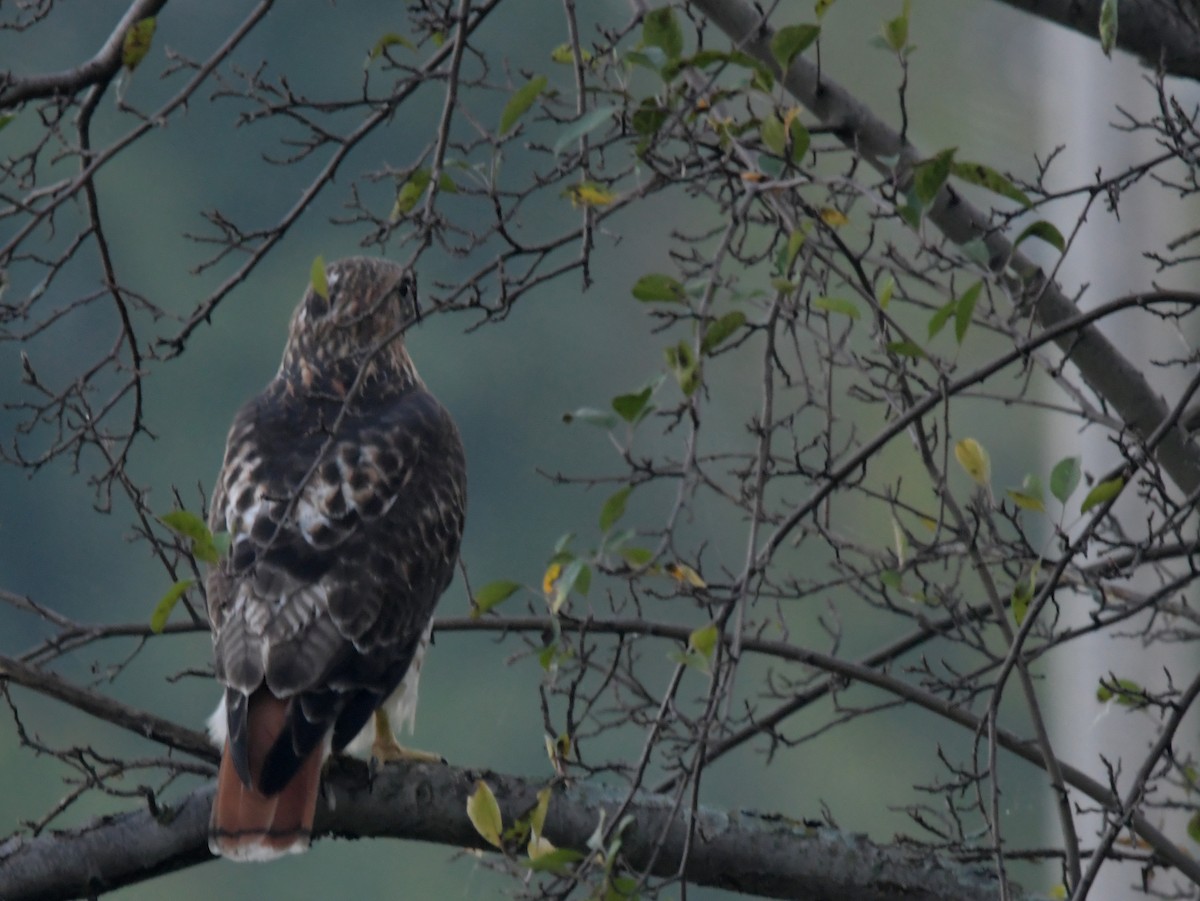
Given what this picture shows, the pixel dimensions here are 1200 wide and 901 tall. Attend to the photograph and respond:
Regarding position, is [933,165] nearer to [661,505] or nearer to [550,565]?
[550,565]

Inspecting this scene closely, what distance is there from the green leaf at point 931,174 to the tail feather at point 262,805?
139cm

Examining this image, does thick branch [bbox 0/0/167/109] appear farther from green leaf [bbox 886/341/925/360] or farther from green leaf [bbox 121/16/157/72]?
green leaf [bbox 886/341/925/360]

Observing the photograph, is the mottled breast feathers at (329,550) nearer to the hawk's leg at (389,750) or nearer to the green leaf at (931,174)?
the hawk's leg at (389,750)

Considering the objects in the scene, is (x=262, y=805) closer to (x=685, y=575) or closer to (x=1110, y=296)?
(x=685, y=575)

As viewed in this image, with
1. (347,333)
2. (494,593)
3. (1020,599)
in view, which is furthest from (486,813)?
(347,333)

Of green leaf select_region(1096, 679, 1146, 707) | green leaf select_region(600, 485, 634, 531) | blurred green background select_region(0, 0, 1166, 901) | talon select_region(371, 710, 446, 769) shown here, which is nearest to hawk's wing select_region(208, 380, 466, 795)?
talon select_region(371, 710, 446, 769)

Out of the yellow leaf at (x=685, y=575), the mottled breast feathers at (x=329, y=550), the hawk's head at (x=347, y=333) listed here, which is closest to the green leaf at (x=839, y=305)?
the yellow leaf at (x=685, y=575)

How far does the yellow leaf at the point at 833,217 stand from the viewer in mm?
2098

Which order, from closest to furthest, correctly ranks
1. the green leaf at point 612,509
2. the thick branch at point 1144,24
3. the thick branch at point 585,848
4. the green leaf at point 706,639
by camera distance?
the green leaf at point 706,639
the green leaf at point 612,509
the thick branch at point 585,848
the thick branch at point 1144,24

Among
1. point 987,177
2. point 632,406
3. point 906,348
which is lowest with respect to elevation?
point 632,406

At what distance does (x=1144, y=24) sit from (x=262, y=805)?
1.83m

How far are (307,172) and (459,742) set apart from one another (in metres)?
4.90

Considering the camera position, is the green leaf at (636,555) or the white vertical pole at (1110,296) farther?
the white vertical pole at (1110,296)

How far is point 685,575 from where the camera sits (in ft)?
7.59
